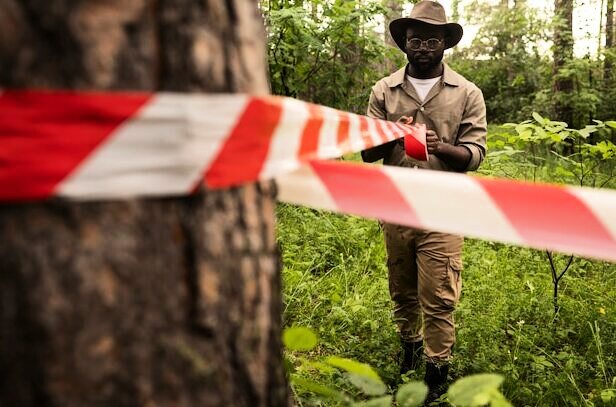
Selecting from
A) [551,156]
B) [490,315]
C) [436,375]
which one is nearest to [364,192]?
[436,375]

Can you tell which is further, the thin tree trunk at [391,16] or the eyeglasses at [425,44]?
the thin tree trunk at [391,16]

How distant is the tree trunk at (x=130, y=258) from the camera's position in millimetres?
718

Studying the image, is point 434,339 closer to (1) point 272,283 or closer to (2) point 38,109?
(1) point 272,283

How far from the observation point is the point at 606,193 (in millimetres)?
1038

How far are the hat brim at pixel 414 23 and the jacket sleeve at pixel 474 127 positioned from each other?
1.42 ft

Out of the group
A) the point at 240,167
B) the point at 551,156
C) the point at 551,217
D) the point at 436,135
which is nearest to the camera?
the point at 240,167

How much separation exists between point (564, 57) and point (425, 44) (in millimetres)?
7464

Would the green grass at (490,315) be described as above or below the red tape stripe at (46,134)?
below

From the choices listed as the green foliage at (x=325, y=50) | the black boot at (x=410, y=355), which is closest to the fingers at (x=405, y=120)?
the black boot at (x=410, y=355)

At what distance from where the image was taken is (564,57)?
934 cm

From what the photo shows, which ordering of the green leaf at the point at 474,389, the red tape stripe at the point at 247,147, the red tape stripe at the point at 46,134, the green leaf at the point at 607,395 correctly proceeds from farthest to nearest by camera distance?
the green leaf at the point at 607,395 < the green leaf at the point at 474,389 < the red tape stripe at the point at 247,147 < the red tape stripe at the point at 46,134

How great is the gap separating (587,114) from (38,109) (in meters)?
10.0

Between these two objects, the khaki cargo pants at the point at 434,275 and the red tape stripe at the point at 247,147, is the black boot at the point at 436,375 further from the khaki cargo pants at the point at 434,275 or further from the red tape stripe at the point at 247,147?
the red tape stripe at the point at 247,147

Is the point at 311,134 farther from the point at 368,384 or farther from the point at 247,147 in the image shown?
the point at 368,384
